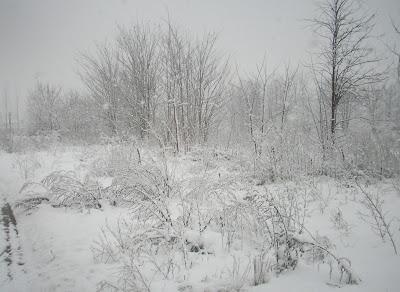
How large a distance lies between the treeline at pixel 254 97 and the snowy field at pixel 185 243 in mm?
1238

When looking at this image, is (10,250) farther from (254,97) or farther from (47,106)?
(47,106)

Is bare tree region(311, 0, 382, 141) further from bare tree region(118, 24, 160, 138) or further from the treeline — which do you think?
bare tree region(118, 24, 160, 138)

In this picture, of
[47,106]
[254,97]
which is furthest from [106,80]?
[47,106]

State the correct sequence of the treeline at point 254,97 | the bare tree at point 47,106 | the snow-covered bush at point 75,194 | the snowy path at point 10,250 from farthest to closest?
the bare tree at point 47,106, the treeline at point 254,97, the snow-covered bush at point 75,194, the snowy path at point 10,250

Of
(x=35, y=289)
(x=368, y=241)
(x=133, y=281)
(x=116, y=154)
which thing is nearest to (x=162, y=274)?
(x=133, y=281)

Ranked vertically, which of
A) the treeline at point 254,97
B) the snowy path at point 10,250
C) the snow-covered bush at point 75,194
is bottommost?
the snowy path at point 10,250

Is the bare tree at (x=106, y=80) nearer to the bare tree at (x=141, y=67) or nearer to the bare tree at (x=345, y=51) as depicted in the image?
the bare tree at (x=141, y=67)

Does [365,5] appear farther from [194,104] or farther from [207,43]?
[194,104]

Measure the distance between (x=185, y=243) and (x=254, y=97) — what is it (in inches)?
269

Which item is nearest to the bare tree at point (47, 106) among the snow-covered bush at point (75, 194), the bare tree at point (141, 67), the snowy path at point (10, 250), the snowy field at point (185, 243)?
the bare tree at point (141, 67)

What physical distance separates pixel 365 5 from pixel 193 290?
9.35 metres

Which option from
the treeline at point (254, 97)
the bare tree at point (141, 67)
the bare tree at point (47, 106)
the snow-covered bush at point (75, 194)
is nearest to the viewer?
the snow-covered bush at point (75, 194)

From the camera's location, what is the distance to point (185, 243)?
11.1 feet

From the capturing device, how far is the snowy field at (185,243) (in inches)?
108
